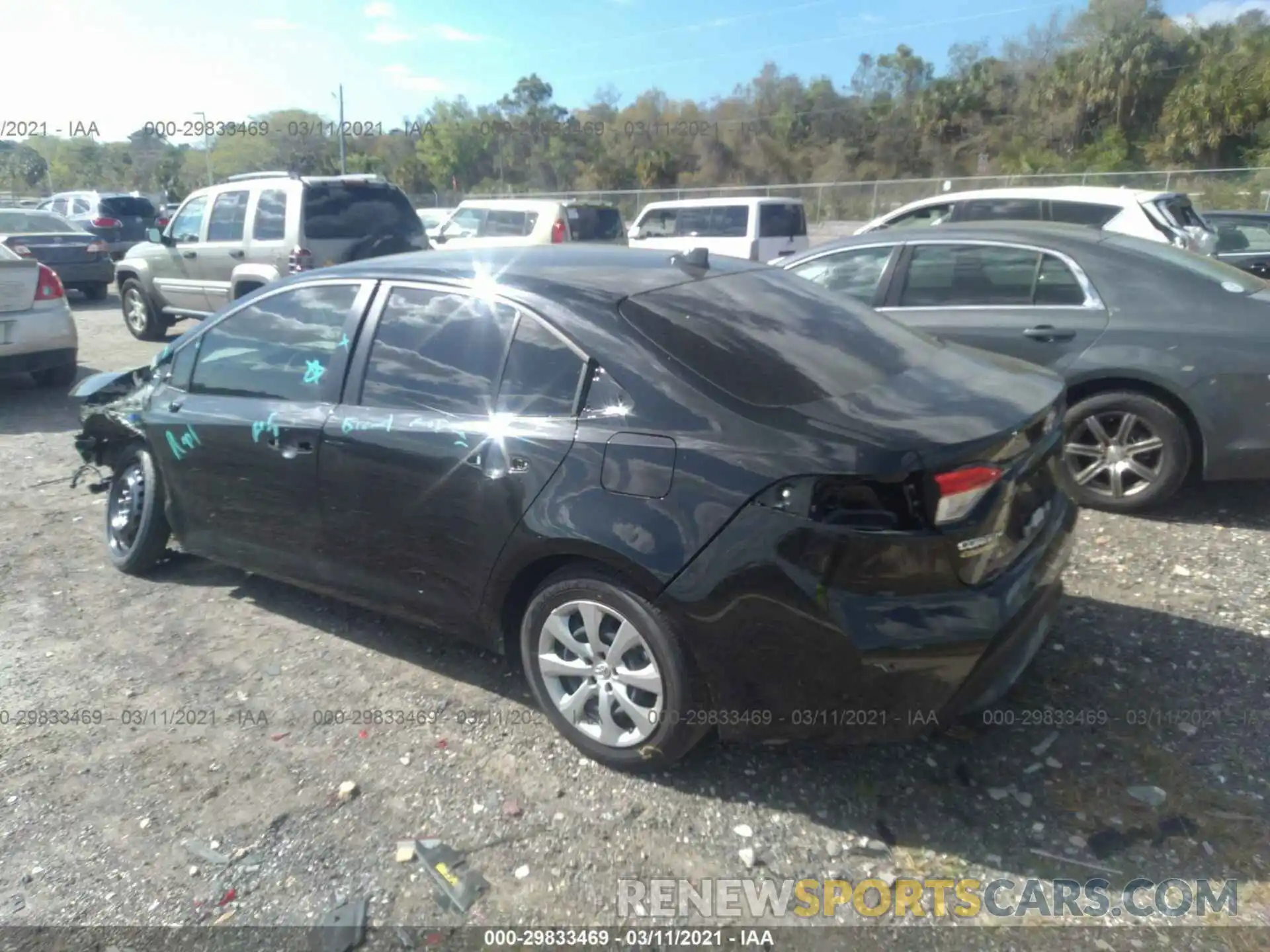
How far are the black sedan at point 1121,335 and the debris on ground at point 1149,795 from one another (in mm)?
2502

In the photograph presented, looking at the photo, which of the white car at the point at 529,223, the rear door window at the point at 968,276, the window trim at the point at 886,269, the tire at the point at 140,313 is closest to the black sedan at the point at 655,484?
the rear door window at the point at 968,276

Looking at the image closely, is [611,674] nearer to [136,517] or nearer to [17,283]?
[136,517]

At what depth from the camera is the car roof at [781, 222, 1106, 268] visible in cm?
542

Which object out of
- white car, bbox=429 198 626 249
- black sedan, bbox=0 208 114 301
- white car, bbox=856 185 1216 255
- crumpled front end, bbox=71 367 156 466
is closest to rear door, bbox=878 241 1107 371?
white car, bbox=856 185 1216 255

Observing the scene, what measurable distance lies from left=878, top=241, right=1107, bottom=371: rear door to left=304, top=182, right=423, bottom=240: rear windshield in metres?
6.26

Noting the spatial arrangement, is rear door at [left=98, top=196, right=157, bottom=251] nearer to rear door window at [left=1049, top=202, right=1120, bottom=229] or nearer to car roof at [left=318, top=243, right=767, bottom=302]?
rear door window at [left=1049, top=202, right=1120, bottom=229]

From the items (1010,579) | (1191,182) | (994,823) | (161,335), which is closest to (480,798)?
(994,823)

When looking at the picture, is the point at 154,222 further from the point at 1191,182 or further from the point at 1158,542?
the point at 1191,182

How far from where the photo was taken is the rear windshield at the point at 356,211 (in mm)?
9844

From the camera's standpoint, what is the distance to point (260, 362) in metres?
4.08

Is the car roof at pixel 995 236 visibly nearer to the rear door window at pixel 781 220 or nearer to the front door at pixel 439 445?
the front door at pixel 439 445

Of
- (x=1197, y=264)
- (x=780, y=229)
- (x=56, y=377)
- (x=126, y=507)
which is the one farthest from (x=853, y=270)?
(x=780, y=229)

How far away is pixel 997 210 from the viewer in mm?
9805

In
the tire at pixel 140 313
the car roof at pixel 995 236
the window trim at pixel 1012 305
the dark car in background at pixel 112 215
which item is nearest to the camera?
the window trim at pixel 1012 305
